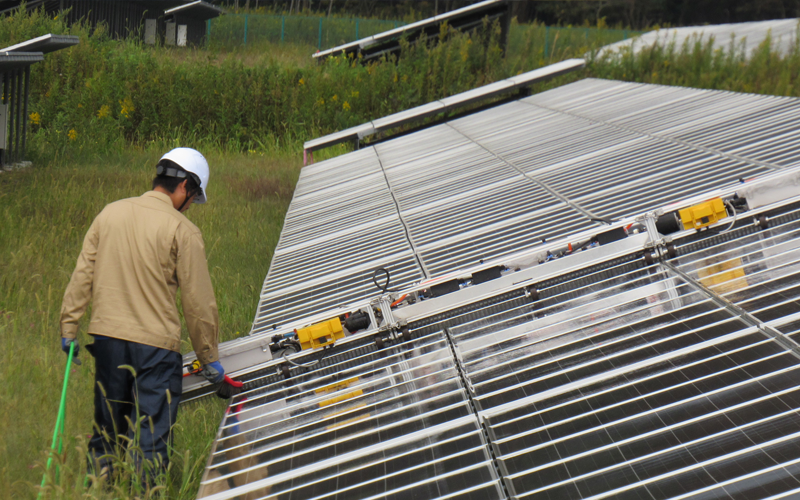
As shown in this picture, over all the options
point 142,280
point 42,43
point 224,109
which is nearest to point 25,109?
point 42,43

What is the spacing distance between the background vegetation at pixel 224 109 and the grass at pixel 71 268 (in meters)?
0.05

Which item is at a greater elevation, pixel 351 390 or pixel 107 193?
pixel 351 390

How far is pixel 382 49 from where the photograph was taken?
2298 cm

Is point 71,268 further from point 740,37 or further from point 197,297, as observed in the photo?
point 740,37

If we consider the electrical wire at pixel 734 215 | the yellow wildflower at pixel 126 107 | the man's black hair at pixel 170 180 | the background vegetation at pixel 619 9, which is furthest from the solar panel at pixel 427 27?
the background vegetation at pixel 619 9

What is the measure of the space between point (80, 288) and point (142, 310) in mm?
410

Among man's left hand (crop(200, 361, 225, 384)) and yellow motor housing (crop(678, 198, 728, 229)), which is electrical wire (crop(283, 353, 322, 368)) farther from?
yellow motor housing (crop(678, 198, 728, 229))

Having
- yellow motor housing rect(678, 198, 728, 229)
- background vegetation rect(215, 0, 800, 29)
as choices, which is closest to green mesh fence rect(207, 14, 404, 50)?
background vegetation rect(215, 0, 800, 29)

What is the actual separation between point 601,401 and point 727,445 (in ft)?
1.98

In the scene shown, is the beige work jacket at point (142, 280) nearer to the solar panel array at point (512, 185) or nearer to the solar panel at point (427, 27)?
the solar panel array at point (512, 185)

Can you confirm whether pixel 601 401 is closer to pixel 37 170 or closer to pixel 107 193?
pixel 107 193

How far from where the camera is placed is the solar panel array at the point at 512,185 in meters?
5.54

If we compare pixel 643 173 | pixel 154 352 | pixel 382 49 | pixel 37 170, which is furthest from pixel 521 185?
pixel 382 49

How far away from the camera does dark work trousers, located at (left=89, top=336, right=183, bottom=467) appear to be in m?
4.06
